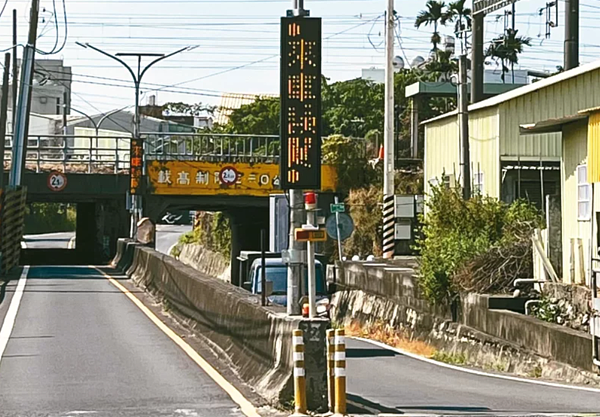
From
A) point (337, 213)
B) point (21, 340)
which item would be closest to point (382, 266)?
point (337, 213)

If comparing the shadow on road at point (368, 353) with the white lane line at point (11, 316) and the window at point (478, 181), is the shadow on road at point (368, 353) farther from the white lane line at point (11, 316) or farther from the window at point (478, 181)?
the window at point (478, 181)

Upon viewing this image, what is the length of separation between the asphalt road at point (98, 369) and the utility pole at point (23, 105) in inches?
604

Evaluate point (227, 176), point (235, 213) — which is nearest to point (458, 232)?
point (227, 176)

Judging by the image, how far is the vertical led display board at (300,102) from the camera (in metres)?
13.7

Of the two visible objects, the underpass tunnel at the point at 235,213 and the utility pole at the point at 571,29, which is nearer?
the utility pole at the point at 571,29

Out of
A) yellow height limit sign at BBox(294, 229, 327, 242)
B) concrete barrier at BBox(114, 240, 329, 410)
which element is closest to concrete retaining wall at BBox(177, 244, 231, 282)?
concrete barrier at BBox(114, 240, 329, 410)

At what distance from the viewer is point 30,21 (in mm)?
41625

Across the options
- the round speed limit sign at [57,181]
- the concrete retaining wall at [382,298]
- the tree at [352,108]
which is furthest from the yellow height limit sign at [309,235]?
the tree at [352,108]

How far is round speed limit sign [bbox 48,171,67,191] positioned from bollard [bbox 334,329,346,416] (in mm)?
38563

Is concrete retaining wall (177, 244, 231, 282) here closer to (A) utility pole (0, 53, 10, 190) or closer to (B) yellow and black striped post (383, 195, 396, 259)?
(A) utility pole (0, 53, 10, 190)

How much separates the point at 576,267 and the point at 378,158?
3148cm

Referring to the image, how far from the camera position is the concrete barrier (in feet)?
39.4

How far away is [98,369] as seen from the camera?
624 inches

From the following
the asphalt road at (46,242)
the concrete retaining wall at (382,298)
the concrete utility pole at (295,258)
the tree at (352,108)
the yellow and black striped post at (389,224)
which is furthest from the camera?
the tree at (352,108)
